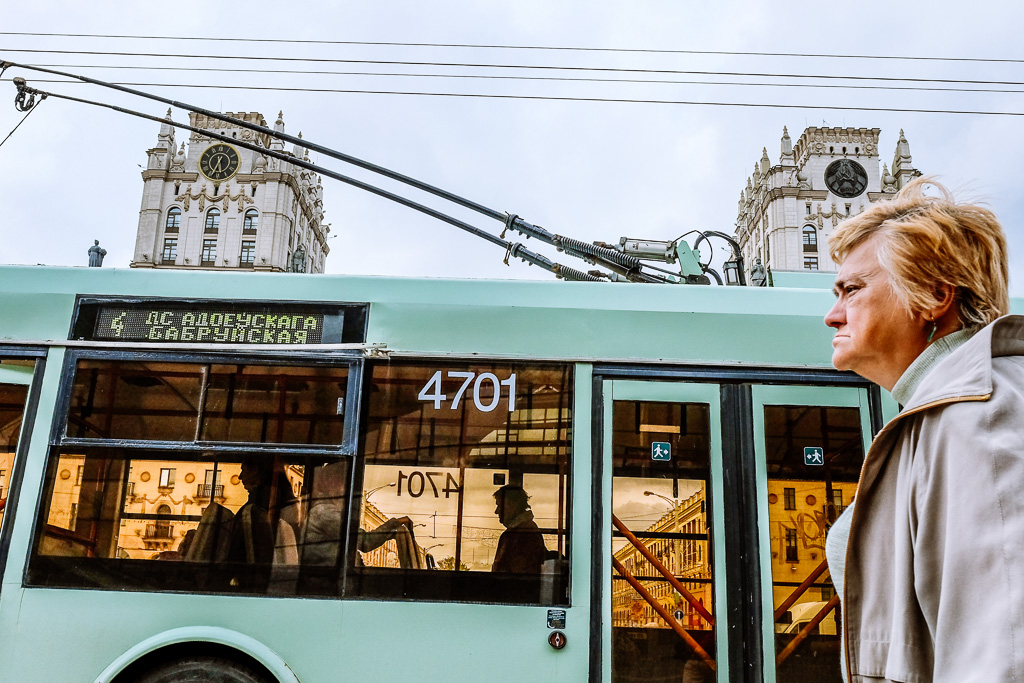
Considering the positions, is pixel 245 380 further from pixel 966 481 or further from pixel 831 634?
pixel 966 481

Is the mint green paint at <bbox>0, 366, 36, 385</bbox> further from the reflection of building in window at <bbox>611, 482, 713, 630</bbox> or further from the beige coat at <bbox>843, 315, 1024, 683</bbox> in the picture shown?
the beige coat at <bbox>843, 315, 1024, 683</bbox>

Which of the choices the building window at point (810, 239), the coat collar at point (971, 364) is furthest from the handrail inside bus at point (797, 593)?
the building window at point (810, 239)

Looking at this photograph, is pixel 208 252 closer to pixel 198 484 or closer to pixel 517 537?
pixel 198 484

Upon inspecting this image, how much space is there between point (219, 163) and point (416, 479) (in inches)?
3049

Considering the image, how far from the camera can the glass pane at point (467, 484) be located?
4488 mm

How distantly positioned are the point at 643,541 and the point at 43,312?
356 cm

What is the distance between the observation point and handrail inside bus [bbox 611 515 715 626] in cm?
443

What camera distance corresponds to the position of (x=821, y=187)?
71.6 meters

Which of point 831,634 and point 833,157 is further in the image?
point 833,157

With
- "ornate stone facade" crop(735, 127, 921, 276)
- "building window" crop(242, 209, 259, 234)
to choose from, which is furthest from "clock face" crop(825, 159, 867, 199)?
"building window" crop(242, 209, 259, 234)

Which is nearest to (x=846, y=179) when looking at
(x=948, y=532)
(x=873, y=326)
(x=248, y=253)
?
(x=248, y=253)

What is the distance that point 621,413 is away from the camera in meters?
4.71

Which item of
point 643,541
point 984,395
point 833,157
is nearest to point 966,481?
point 984,395

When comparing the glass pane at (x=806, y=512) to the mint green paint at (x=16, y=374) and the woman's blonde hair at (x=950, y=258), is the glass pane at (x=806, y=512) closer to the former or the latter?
the woman's blonde hair at (x=950, y=258)
